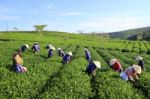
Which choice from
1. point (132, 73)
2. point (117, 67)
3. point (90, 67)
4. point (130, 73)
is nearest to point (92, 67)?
point (90, 67)

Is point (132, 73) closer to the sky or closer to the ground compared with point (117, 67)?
closer to the sky

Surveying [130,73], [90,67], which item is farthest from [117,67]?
[130,73]

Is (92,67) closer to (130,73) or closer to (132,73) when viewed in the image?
(130,73)

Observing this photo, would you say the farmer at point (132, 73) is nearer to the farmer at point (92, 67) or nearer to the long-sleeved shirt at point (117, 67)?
the farmer at point (92, 67)

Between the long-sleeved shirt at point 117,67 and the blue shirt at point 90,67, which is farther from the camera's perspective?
the long-sleeved shirt at point 117,67

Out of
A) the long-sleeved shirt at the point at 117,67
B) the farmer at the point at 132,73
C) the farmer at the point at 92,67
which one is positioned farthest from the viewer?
the long-sleeved shirt at the point at 117,67

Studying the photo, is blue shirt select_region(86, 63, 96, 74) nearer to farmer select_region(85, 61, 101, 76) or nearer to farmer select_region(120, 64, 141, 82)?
farmer select_region(85, 61, 101, 76)

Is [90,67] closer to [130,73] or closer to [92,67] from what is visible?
[92,67]

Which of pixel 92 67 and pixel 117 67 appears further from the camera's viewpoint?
pixel 117 67

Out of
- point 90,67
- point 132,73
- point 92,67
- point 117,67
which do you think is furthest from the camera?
point 117,67

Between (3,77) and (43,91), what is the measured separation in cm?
384

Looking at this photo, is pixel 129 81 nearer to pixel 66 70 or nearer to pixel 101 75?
pixel 101 75

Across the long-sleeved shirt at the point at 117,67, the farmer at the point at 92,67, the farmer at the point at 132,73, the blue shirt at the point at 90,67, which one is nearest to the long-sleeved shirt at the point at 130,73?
the farmer at the point at 132,73

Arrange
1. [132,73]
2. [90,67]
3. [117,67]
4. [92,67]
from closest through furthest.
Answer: [132,73], [92,67], [90,67], [117,67]
